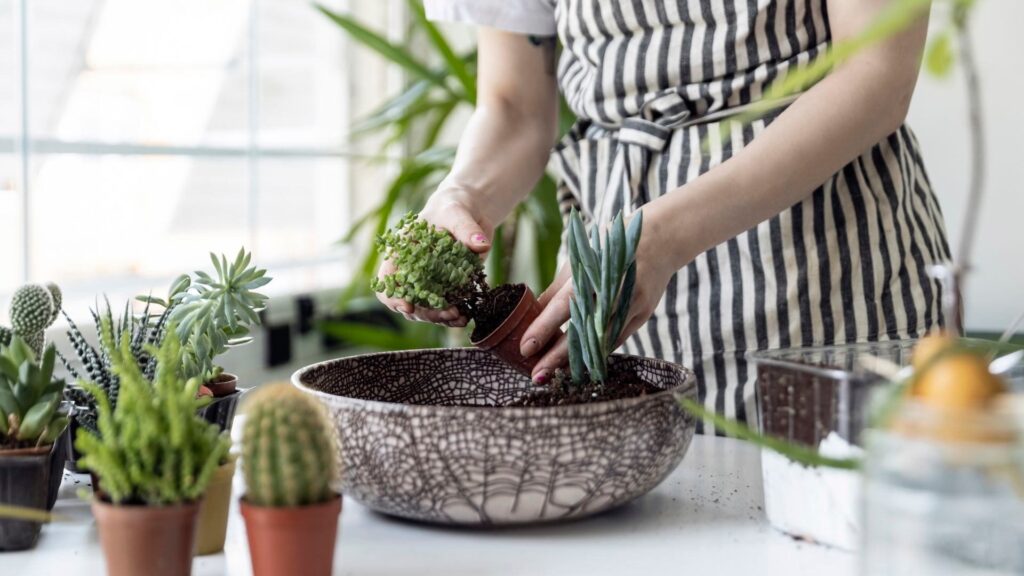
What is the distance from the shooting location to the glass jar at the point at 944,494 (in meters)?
0.44

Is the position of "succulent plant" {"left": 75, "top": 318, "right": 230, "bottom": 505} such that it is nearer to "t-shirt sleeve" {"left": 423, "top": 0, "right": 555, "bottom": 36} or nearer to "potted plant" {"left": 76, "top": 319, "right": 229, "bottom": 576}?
"potted plant" {"left": 76, "top": 319, "right": 229, "bottom": 576}

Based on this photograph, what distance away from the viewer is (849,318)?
1263 mm

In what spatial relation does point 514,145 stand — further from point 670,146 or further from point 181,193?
point 181,193

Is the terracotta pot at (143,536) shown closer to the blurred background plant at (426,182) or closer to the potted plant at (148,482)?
the potted plant at (148,482)

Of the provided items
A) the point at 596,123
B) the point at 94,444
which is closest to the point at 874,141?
the point at 596,123

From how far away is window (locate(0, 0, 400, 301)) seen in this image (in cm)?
202

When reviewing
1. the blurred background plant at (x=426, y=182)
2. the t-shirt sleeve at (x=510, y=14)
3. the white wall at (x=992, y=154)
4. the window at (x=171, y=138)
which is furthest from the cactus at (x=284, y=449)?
the white wall at (x=992, y=154)

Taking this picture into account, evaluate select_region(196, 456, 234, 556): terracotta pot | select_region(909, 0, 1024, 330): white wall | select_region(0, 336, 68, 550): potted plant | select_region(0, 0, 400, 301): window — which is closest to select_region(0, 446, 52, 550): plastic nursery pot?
select_region(0, 336, 68, 550): potted plant

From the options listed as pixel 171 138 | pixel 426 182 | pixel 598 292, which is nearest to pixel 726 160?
pixel 598 292

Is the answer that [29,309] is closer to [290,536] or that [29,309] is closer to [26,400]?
[26,400]

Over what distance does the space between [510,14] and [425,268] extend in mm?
611

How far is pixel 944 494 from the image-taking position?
18.0 inches

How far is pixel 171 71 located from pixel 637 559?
210 centimetres

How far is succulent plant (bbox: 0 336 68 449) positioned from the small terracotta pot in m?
0.17
